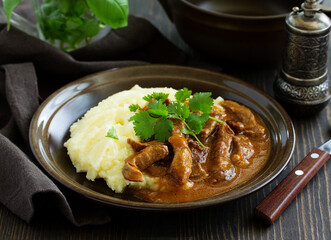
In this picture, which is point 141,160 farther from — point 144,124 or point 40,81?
point 40,81

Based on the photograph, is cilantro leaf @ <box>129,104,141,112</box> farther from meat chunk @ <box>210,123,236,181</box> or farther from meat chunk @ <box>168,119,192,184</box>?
meat chunk @ <box>210,123,236,181</box>

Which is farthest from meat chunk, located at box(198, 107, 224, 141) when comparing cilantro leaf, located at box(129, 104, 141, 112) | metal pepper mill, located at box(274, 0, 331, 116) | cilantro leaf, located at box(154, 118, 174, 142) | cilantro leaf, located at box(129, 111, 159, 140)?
metal pepper mill, located at box(274, 0, 331, 116)

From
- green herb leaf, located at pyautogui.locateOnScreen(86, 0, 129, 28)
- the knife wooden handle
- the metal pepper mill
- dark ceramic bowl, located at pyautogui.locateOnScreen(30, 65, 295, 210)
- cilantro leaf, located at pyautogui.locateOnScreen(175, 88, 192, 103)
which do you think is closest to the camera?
dark ceramic bowl, located at pyautogui.locateOnScreen(30, 65, 295, 210)

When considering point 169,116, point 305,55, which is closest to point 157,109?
point 169,116

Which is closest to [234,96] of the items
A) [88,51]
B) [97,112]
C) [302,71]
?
[302,71]

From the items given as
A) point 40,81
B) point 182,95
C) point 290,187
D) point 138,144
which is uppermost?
point 182,95

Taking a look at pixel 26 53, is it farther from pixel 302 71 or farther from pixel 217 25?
pixel 302 71
